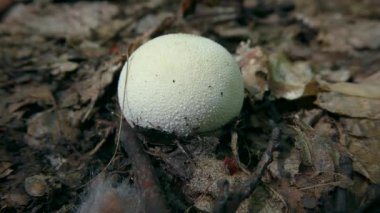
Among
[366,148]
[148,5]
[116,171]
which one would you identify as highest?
[148,5]

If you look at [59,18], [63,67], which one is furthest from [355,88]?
[59,18]

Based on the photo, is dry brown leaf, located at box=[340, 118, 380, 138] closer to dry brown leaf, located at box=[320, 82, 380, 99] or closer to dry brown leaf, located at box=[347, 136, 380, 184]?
dry brown leaf, located at box=[347, 136, 380, 184]

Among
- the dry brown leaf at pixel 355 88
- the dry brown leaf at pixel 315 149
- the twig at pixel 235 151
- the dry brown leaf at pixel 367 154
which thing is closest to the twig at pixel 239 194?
the twig at pixel 235 151

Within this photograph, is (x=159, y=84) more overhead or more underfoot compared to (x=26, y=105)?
more overhead

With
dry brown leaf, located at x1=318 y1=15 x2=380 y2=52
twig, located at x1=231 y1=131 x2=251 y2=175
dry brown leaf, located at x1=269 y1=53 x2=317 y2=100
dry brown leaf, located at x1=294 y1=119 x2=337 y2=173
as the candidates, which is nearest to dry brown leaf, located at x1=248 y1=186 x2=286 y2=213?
twig, located at x1=231 y1=131 x2=251 y2=175

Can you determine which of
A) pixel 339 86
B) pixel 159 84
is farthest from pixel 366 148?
pixel 159 84

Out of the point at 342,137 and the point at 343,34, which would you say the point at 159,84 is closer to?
the point at 342,137

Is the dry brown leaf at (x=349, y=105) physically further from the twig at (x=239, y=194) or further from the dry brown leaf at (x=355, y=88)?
the twig at (x=239, y=194)

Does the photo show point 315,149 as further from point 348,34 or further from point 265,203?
point 348,34
